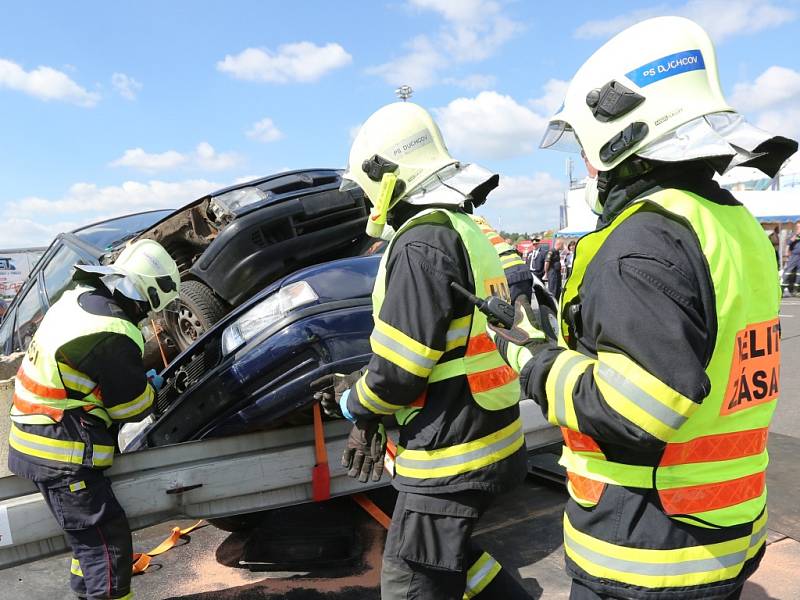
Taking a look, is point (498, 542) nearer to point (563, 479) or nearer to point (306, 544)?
point (563, 479)

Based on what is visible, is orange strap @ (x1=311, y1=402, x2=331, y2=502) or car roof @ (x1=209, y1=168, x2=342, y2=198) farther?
car roof @ (x1=209, y1=168, x2=342, y2=198)

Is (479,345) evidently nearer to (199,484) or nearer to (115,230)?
(199,484)

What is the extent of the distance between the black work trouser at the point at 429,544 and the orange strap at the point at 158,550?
6.18ft

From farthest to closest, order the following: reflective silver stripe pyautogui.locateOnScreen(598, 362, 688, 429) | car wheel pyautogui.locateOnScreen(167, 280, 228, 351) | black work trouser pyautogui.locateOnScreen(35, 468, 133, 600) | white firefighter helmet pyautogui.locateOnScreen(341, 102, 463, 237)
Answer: car wheel pyautogui.locateOnScreen(167, 280, 228, 351), black work trouser pyautogui.locateOnScreen(35, 468, 133, 600), white firefighter helmet pyautogui.locateOnScreen(341, 102, 463, 237), reflective silver stripe pyautogui.locateOnScreen(598, 362, 688, 429)

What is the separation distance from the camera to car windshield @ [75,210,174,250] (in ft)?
15.1

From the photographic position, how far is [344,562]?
3.15 metres

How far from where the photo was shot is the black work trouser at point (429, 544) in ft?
6.24

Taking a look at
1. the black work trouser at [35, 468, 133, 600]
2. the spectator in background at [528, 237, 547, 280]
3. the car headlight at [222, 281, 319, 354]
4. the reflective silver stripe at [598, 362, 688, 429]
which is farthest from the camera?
the spectator in background at [528, 237, 547, 280]

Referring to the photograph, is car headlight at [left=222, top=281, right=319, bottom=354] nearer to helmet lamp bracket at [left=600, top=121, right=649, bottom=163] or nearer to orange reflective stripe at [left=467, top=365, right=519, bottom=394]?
orange reflective stripe at [left=467, top=365, right=519, bottom=394]

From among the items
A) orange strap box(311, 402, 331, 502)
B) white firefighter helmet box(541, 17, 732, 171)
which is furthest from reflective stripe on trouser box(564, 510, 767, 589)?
orange strap box(311, 402, 331, 502)

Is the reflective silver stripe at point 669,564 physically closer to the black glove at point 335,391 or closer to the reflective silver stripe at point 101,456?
the black glove at point 335,391

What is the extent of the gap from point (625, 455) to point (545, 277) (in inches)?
537

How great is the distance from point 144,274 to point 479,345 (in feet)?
5.75

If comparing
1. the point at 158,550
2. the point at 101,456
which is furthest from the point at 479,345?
the point at 158,550
